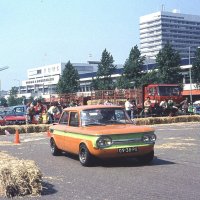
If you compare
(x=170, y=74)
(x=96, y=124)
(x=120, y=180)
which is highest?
(x=170, y=74)

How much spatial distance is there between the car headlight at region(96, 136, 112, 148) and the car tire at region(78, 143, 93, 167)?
45 cm

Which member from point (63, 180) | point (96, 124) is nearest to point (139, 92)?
point (96, 124)

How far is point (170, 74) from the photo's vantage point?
227ft

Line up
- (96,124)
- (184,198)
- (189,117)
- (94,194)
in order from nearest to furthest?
1. (184,198)
2. (94,194)
3. (96,124)
4. (189,117)

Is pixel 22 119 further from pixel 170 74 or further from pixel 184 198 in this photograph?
pixel 170 74

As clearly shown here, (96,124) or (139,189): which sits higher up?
(96,124)

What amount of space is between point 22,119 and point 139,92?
11030 mm

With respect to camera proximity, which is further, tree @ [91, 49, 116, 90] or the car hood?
tree @ [91, 49, 116, 90]

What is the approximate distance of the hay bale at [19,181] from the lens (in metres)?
7.42

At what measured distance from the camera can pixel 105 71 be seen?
279 feet

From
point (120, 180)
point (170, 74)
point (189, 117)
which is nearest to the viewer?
point (120, 180)

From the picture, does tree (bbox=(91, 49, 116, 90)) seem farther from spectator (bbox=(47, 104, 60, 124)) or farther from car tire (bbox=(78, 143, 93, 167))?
car tire (bbox=(78, 143, 93, 167))

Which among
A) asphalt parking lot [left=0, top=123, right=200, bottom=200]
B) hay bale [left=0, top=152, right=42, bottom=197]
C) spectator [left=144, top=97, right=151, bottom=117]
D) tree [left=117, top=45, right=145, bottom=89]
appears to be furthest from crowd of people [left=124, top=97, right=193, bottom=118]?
tree [left=117, top=45, right=145, bottom=89]

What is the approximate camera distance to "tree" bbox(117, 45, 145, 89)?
245 ft
